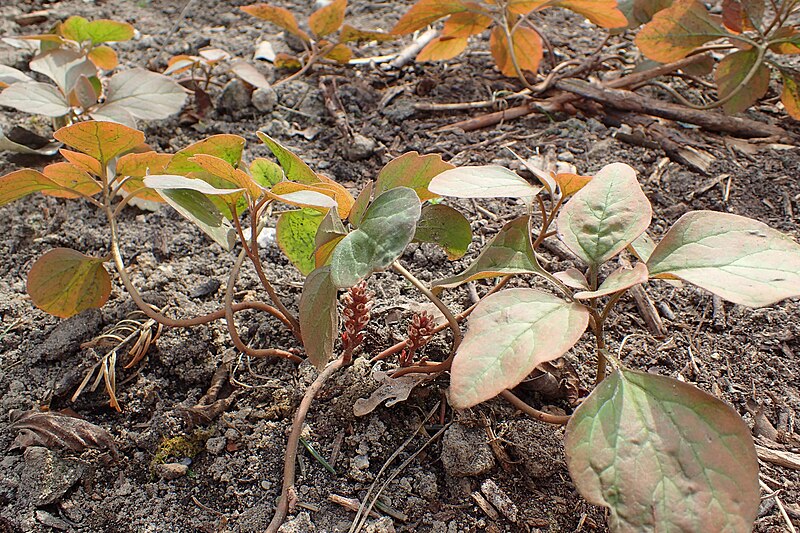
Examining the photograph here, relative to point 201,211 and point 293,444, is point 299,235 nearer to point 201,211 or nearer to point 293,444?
point 201,211

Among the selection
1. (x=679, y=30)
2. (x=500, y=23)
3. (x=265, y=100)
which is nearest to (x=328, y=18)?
(x=265, y=100)

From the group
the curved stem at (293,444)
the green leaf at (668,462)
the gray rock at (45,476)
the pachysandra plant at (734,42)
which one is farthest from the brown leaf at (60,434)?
the pachysandra plant at (734,42)

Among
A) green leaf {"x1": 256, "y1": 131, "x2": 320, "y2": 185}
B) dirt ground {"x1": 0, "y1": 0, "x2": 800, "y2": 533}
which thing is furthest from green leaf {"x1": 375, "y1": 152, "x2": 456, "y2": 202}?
dirt ground {"x1": 0, "y1": 0, "x2": 800, "y2": 533}

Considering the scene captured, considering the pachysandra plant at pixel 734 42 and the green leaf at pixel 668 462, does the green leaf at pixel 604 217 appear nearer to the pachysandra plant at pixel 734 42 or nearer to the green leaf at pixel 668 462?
the green leaf at pixel 668 462

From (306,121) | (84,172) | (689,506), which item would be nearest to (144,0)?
(306,121)

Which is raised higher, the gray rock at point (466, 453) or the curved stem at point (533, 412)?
the curved stem at point (533, 412)

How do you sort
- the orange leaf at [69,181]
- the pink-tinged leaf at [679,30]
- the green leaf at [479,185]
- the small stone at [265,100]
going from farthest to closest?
the small stone at [265,100], the pink-tinged leaf at [679,30], the orange leaf at [69,181], the green leaf at [479,185]

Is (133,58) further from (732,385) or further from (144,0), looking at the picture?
(732,385)

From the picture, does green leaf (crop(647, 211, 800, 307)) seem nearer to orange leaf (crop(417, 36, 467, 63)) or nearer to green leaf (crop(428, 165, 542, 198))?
green leaf (crop(428, 165, 542, 198))
